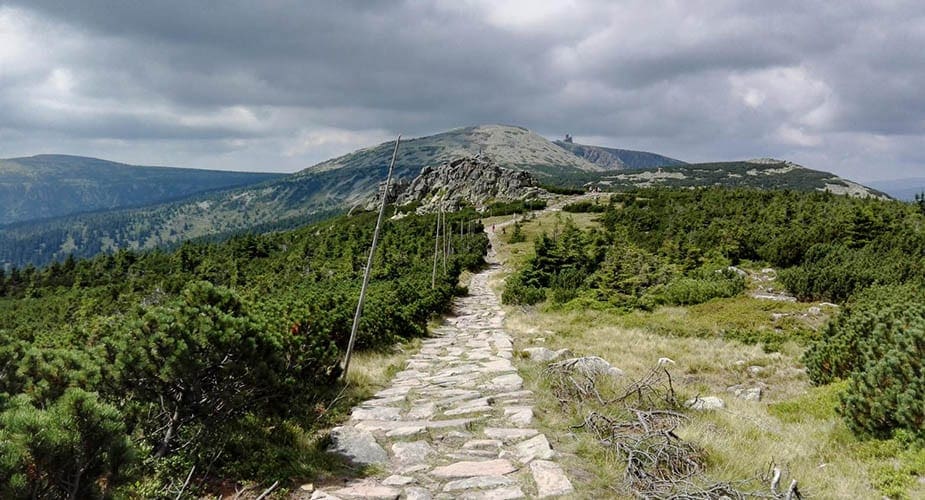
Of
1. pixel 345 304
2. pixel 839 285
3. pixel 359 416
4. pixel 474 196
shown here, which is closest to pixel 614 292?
pixel 839 285

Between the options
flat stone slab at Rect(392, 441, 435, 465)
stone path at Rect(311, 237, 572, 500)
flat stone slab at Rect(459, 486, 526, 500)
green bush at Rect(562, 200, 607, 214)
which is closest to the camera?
flat stone slab at Rect(459, 486, 526, 500)

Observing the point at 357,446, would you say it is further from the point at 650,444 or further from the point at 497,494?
the point at 650,444

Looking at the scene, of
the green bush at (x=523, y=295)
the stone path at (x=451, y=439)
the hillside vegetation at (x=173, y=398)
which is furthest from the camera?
the green bush at (x=523, y=295)

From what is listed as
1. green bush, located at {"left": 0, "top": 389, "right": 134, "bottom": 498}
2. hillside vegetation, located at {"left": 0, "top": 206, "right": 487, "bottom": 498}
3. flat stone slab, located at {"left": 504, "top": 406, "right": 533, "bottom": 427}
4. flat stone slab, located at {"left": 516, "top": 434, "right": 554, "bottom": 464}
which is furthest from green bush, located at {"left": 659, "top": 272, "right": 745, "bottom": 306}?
green bush, located at {"left": 0, "top": 389, "right": 134, "bottom": 498}

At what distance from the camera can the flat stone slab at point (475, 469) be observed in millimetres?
5098

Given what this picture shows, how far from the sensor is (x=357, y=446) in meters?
5.89

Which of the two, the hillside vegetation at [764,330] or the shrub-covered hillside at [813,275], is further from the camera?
the shrub-covered hillside at [813,275]

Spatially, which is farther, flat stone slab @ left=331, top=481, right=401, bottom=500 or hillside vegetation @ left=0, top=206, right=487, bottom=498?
flat stone slab @ left=331, top=481, right=401, bottom=500

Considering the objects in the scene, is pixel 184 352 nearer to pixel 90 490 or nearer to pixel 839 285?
pixel 90 490

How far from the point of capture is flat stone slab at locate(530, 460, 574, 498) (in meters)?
4.57

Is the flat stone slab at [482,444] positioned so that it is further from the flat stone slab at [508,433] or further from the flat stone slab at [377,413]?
the flat stone slab at [377,413]

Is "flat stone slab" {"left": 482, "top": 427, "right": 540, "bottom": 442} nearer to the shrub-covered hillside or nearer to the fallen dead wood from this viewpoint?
the fallen dead wood

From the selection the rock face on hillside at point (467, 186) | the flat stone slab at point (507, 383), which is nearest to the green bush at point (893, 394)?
the flat stone slab at point (507, 383)

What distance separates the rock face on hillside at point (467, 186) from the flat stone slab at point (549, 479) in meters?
82.6
